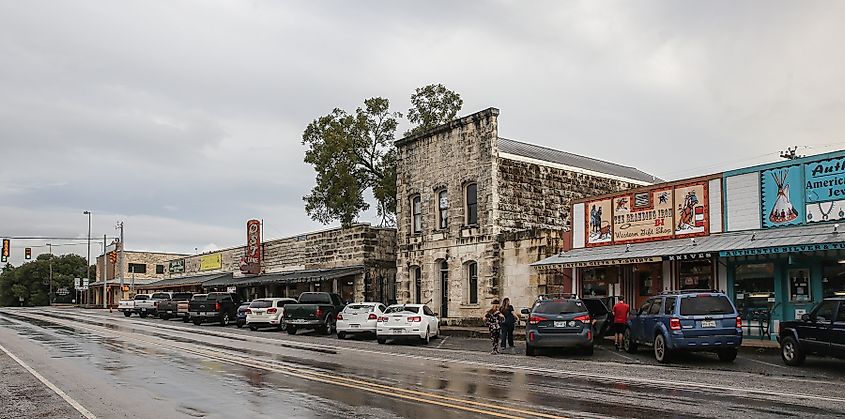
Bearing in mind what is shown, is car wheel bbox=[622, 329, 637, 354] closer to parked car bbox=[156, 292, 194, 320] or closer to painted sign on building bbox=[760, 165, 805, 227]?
painted sign on building bbox=[760, 165, 805, 227]

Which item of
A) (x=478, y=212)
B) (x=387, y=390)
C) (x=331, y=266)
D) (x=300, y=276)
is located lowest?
(x=387, y=390)

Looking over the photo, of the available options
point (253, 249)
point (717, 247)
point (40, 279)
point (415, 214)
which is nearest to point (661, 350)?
point (717, 247)

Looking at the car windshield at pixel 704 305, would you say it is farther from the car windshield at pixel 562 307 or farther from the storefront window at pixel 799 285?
the storefront window at pixel 799 285

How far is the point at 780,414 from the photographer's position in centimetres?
995

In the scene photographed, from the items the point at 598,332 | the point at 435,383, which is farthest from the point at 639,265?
the point at 435,383

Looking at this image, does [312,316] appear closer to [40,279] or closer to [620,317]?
[620,317]

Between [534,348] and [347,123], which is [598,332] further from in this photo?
[347,123]

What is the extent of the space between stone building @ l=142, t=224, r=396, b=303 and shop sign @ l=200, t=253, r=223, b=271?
5675 millimetres

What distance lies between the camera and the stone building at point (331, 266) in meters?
40.2

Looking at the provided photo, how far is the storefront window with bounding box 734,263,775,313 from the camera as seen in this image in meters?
21.0

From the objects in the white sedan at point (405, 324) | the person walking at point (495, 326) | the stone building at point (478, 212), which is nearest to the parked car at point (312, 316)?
the stone building at point (478, 212)

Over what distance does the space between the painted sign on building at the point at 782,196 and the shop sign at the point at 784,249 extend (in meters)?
1.62

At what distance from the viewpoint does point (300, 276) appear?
4225 centimetres

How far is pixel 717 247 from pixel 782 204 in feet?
6.79
